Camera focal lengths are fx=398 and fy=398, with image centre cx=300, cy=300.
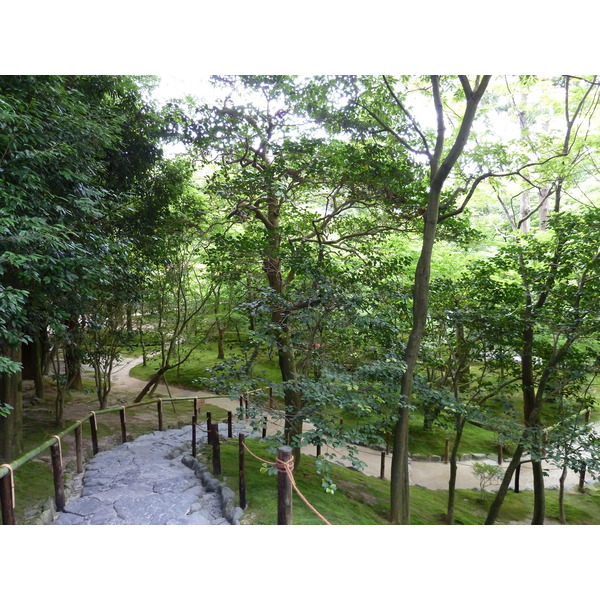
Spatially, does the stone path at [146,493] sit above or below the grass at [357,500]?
above

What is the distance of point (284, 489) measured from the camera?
2.35m

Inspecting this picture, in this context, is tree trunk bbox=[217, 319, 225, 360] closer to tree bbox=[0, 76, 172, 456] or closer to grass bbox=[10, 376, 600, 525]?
grass bbox=[10, 376, 600, 525]

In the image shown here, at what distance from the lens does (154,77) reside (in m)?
5.20

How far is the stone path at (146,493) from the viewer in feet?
9.94

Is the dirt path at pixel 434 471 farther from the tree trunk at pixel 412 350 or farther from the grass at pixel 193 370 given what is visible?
the tree trunk at pixel 412 350

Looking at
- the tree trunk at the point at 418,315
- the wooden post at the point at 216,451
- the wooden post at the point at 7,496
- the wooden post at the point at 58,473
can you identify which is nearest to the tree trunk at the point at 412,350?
the tree trunk at the point at 418,315

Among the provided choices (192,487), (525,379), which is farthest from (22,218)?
(525,379)

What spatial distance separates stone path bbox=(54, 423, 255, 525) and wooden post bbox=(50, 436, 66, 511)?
83 millimetres

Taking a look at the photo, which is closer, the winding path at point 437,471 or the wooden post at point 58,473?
the wooden post at point 58,473

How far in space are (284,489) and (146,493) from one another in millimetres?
1669

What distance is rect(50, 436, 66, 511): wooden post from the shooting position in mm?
3047

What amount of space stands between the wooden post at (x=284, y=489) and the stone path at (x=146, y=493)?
0.80m

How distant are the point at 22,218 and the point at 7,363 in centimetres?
99

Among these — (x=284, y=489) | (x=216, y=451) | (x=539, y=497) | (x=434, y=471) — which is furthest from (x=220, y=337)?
(x=284, y=489)
